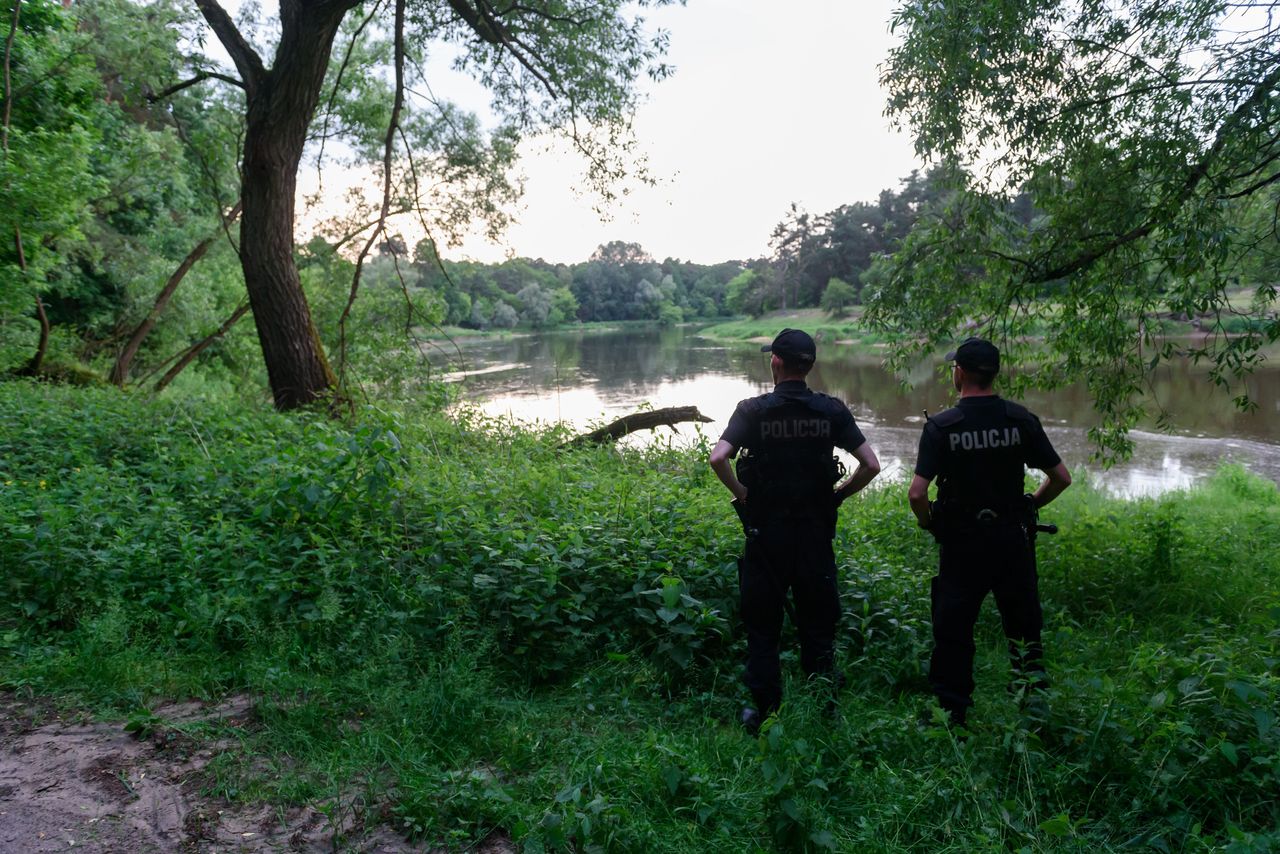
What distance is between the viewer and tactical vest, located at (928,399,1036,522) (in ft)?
12.0

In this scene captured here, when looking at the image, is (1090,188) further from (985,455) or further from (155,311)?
(155,311)

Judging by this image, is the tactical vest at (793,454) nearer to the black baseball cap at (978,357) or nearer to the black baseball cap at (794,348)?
the black baseball cap at (794,348)

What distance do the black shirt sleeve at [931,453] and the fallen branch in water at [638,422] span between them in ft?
21.5

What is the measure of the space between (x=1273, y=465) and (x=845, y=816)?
16.0 m

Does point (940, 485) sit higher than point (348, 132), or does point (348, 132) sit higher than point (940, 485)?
point (348, 132)

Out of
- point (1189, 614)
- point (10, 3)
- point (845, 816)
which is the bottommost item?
point (1189, 614)

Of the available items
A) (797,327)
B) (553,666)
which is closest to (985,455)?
(553,666)

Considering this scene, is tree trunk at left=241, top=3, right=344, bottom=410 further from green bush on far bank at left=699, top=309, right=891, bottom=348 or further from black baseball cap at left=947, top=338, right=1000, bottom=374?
green bush on far bank at left=699, top=309, right=891, bottom=348

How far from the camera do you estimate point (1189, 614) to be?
554 centimetres

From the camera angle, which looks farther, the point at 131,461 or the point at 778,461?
the point at 131,461

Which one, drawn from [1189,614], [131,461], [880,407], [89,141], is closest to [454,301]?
[880,407]

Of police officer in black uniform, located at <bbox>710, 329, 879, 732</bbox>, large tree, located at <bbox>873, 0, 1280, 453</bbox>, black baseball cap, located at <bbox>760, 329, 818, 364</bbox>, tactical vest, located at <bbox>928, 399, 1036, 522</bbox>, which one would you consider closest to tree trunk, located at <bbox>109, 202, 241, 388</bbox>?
large tree, located at <bbox>873, 0, 1280, 453</bbox>

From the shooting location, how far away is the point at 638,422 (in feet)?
36.1

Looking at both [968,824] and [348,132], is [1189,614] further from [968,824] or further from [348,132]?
[348,132]
